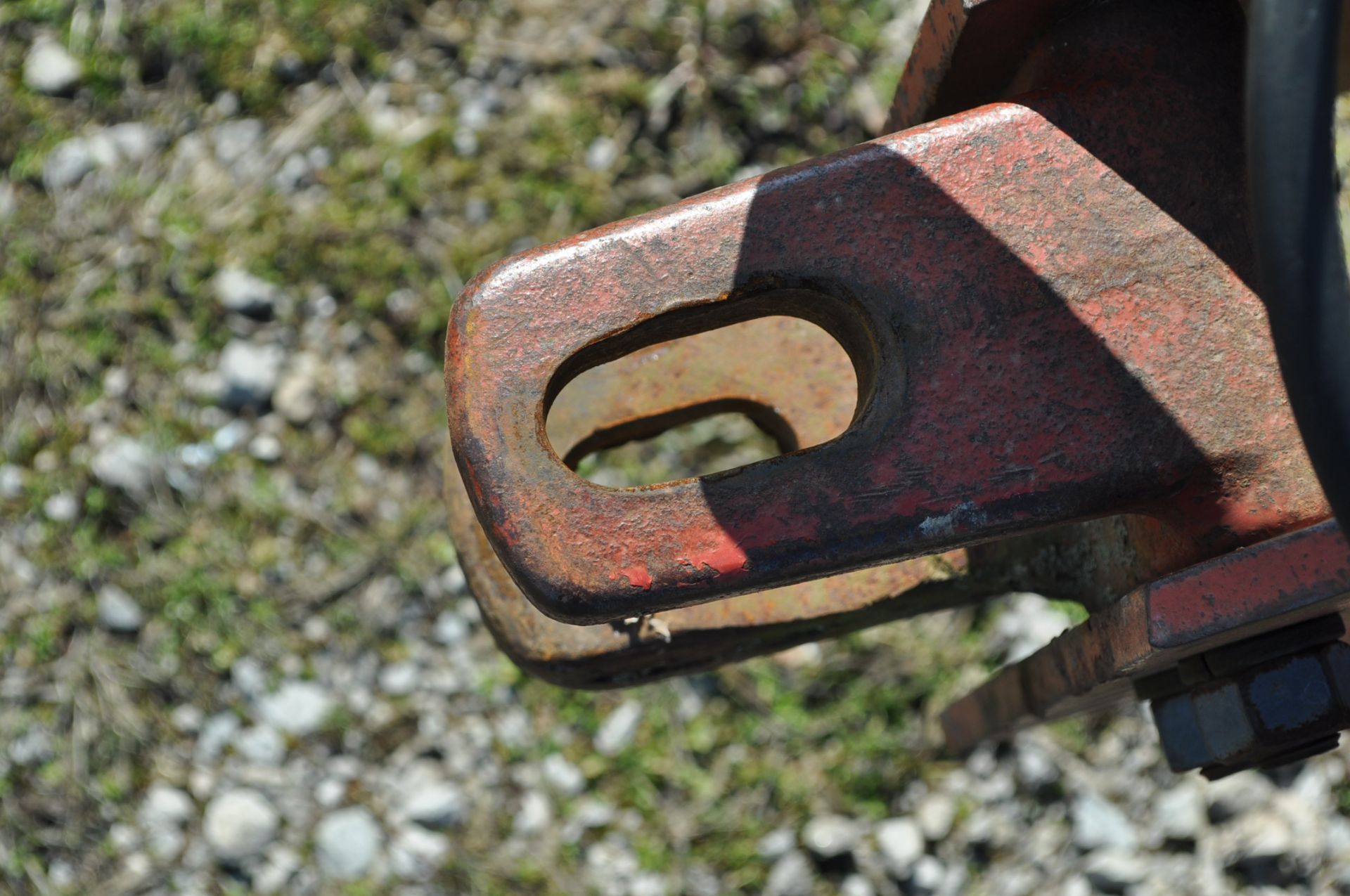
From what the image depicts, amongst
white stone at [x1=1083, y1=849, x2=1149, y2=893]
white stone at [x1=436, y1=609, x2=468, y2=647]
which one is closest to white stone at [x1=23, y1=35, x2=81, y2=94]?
white stone at [x1=436, y1=609, x2=468, y2=647]

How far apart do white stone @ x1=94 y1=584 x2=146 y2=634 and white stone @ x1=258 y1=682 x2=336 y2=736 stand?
1.08ft

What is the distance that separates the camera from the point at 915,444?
795mm

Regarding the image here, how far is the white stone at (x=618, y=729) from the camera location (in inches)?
86.1

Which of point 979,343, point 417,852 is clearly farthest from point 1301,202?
point 417,852

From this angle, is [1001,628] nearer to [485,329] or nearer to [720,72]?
[720,72]

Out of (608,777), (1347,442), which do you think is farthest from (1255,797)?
(1347,442)

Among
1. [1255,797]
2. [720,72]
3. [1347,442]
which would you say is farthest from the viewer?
[720,72]

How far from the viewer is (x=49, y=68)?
8.15ft

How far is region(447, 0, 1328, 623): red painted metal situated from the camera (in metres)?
0.79

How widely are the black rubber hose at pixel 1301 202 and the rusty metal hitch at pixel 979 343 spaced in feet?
0.85

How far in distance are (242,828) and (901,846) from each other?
134 cm

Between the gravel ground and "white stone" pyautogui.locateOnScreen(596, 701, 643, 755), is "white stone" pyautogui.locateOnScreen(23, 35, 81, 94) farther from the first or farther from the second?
"white stone" pyautogui.locateOnScreen(596, 701, 643, 755)

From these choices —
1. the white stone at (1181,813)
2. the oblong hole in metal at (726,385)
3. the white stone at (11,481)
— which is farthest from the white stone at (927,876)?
the white stone at (11,481)

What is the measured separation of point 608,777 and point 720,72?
1.53 m
